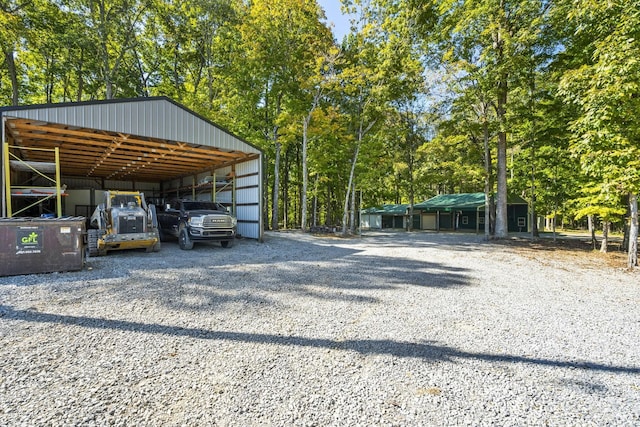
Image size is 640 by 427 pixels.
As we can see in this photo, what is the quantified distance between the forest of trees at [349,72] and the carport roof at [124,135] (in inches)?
220

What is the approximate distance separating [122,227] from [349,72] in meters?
14.1

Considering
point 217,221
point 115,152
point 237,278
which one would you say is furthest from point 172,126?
point 237,278

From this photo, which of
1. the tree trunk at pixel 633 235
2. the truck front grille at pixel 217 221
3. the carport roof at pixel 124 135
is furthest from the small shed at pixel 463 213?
the truck front grille at pixel 217 221

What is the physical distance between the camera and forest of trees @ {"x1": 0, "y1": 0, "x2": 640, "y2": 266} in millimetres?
13922

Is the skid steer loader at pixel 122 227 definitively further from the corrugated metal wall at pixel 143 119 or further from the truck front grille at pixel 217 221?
the corrugated metal wall at pixel 143 119

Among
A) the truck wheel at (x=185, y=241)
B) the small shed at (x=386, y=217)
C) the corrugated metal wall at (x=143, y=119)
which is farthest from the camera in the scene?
the small shed at (x=386, y=217)

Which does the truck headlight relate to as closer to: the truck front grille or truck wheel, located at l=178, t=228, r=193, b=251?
the truck front grille

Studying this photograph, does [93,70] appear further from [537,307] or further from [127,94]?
[537,307]

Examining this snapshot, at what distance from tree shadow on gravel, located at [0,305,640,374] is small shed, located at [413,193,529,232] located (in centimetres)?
2251

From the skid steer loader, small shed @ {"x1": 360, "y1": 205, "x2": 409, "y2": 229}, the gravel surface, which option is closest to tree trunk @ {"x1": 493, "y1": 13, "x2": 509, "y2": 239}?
the gravel surface

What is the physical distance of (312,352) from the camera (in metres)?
3.09

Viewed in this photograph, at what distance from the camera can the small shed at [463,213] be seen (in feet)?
81.8

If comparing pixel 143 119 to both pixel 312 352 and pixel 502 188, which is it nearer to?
pixel 312 352

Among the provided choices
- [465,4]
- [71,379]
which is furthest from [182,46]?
[71,379]
